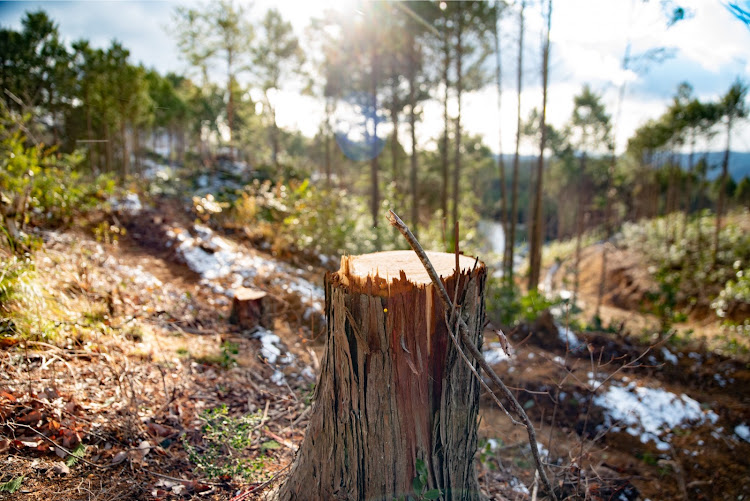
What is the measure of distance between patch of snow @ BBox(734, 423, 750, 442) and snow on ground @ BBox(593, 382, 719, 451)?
0.21 metres

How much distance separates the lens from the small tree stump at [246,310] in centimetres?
452

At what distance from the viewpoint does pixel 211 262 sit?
6.05 meters

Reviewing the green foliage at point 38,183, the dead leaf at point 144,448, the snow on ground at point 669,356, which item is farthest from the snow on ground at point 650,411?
the green foliage at point 38,183

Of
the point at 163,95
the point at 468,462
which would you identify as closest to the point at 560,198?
the point at 163,95

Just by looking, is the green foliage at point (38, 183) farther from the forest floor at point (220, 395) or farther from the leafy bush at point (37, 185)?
the forest floor at point (220, 395)

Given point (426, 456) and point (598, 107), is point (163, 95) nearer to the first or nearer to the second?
point (598, 107)

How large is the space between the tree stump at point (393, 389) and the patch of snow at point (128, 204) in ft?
24.0

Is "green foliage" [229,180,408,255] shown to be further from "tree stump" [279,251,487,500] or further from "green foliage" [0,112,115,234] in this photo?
"tree stump" [279,251,487,500]

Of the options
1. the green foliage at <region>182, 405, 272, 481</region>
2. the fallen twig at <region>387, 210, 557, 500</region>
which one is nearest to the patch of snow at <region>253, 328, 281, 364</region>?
the green foliage at <region>182, 405, 272, 481</region>

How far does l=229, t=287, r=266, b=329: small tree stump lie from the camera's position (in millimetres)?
4516

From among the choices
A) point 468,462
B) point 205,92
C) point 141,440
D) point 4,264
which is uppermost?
point 205,92

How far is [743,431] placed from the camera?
4742 millimetres

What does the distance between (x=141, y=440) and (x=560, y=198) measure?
3885 centimetres

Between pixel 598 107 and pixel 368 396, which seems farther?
pixel 598 107
